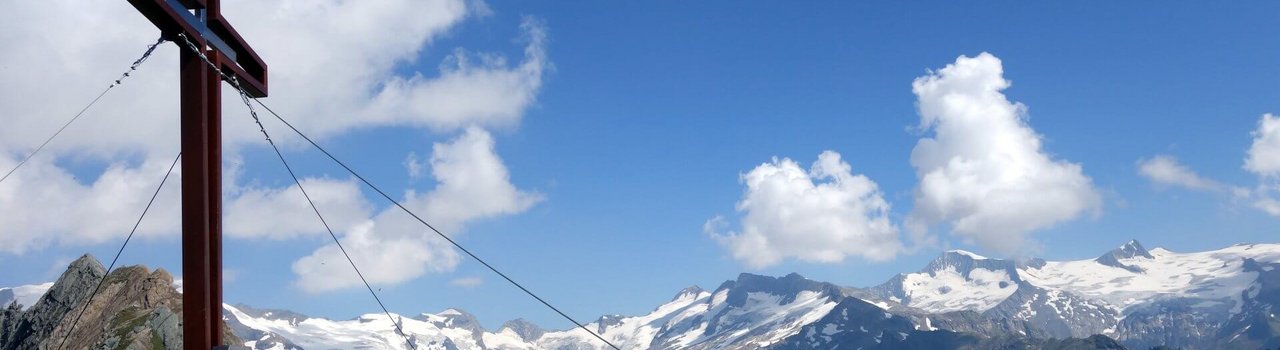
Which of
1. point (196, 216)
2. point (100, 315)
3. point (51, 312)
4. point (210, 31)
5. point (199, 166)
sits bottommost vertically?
point (196, 216)

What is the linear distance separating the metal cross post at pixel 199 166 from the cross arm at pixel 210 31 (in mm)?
19

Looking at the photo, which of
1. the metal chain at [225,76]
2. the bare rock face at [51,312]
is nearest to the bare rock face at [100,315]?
the bare rock face at [51,312]

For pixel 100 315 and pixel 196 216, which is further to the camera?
pixel 100 315

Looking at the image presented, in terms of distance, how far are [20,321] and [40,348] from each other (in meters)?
22.1

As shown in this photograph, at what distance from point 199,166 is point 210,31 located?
10.6 feet

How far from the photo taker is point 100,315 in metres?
168

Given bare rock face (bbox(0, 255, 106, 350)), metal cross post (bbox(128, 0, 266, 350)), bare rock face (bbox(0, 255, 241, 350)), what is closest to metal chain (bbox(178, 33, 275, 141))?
metal cross post (bbox(128, 0, 266, 350))

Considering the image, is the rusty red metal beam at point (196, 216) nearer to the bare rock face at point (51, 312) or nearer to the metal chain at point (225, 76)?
the metal chain at point (225, 76)

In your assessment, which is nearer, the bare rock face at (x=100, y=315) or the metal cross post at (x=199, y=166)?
the metal cross post at (x=199, y=166)

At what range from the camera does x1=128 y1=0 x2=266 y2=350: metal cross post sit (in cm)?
2028

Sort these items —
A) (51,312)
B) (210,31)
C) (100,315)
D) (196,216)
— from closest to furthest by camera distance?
(196,216) → (210,31) → (51,312) → (100,315)

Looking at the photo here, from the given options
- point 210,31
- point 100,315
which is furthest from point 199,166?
point 100,315

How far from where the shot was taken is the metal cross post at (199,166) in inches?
798

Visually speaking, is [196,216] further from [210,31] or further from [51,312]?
[51,312]
